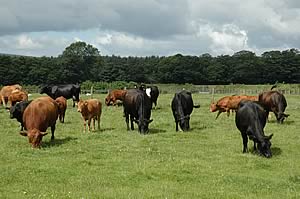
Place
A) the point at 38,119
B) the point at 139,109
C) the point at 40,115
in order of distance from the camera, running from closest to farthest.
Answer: the point at 38,119 < the point at 40,115 < the point at 139,109

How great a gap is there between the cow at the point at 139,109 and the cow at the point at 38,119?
12.7ft

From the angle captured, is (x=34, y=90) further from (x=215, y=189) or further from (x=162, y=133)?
(x=215, y=189)

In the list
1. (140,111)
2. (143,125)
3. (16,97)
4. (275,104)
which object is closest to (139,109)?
(140,111)

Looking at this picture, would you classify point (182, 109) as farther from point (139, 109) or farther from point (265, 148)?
point (265, 148)

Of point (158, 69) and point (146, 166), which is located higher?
point (158, 69)

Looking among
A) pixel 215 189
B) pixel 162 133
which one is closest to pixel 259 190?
pixel 215 189

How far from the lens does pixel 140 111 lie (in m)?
20.5

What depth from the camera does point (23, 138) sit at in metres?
18.4

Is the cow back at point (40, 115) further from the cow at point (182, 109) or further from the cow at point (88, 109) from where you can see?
the cow at point (182, 109)

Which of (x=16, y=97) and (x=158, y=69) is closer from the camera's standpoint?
(x=16, y=97)

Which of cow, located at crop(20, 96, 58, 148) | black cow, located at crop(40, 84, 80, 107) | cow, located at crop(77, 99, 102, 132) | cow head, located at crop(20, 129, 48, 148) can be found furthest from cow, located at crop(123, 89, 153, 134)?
black cow, located at crop(40, 84, 80, 107)

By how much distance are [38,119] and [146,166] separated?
540 centimetres

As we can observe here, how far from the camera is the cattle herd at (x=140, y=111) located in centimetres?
1580

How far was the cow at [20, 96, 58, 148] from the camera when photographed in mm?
15945
